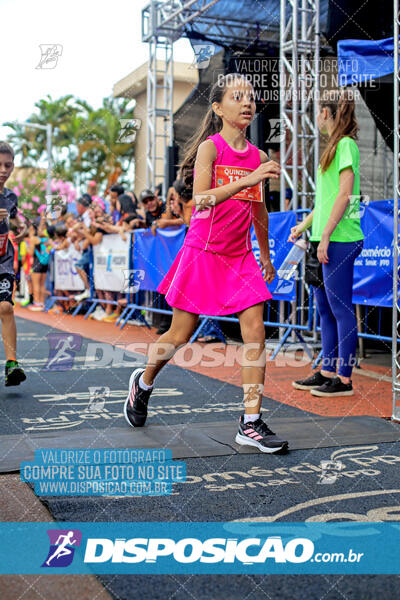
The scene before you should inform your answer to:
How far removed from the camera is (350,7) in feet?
35.2

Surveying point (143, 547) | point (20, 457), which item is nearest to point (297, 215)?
point (20, 457)

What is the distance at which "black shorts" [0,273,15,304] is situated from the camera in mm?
5391

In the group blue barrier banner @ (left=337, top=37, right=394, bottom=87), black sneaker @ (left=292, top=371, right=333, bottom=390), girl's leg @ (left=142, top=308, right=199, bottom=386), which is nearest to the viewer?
girl's leg @ (left=142, top=308, right=199, bottom=386)

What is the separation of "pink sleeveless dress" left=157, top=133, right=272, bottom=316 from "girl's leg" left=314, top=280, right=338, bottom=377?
5.75ft

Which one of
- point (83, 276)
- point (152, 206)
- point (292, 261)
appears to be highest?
point (152, 206)

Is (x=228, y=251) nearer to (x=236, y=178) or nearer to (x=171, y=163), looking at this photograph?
(x=236, y=178)

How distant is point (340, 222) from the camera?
16.7ft

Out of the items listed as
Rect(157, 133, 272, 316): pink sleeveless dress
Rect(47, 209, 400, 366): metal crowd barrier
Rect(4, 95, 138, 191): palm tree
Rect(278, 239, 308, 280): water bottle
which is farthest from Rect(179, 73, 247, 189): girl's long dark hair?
Rect(4, 95, 138, 191): palm tree

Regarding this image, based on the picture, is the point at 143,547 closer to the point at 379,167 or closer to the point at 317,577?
the point at 317,577

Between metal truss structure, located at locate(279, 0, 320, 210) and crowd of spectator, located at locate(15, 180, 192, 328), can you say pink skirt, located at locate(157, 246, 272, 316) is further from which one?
metal truss structure, located at locate(279, 0, 320, 210)

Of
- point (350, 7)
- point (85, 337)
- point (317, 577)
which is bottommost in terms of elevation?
point (85, 337)

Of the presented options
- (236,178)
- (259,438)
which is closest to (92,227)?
(236,178)

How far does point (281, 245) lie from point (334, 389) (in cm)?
253

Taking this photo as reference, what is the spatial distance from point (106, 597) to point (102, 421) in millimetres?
2353
